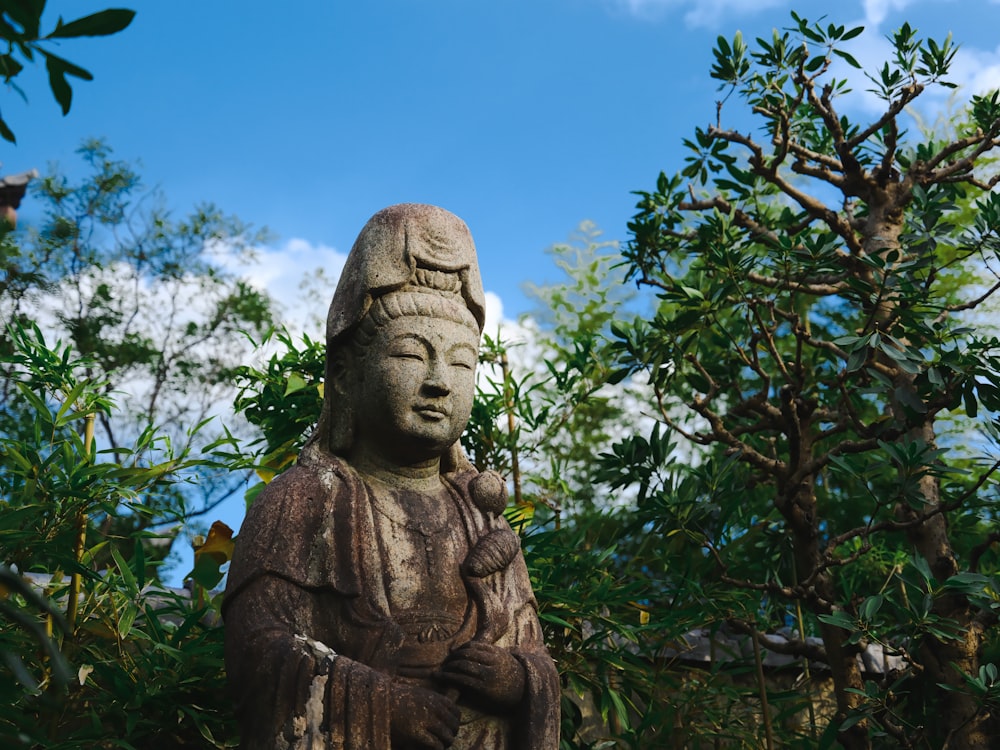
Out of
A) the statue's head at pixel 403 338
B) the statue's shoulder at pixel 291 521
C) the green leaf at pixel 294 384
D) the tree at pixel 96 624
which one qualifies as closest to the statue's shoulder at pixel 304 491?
the statue's shoulder at pixel 291 521

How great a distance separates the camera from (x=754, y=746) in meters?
4.90

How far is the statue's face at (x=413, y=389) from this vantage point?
3.26 meters

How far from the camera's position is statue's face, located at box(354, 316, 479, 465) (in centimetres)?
326

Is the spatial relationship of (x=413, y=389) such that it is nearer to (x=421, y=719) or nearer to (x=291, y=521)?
(x=291, y=521)

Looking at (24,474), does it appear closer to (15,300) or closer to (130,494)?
(130,494)

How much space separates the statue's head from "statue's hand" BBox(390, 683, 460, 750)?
2.50 ft

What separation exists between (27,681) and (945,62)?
15.8ft

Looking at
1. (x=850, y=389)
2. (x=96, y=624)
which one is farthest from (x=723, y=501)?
(x=96, y=624)

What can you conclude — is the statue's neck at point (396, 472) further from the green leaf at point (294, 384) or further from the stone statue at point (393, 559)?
the green leaf at point (294, 384)

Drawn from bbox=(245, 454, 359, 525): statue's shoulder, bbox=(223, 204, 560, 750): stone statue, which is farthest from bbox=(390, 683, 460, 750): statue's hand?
bbox=(245, 454, 359, 525): statue's shoulder

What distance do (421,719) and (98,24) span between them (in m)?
1.87

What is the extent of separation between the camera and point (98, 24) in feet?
5.37

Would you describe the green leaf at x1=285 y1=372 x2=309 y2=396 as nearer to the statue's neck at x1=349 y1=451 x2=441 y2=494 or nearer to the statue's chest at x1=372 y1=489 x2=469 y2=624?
the statue's neck at x1=349 y1=451 x2=441 y2=494

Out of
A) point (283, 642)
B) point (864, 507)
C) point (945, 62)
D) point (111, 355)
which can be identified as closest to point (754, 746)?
point (283, 642)
